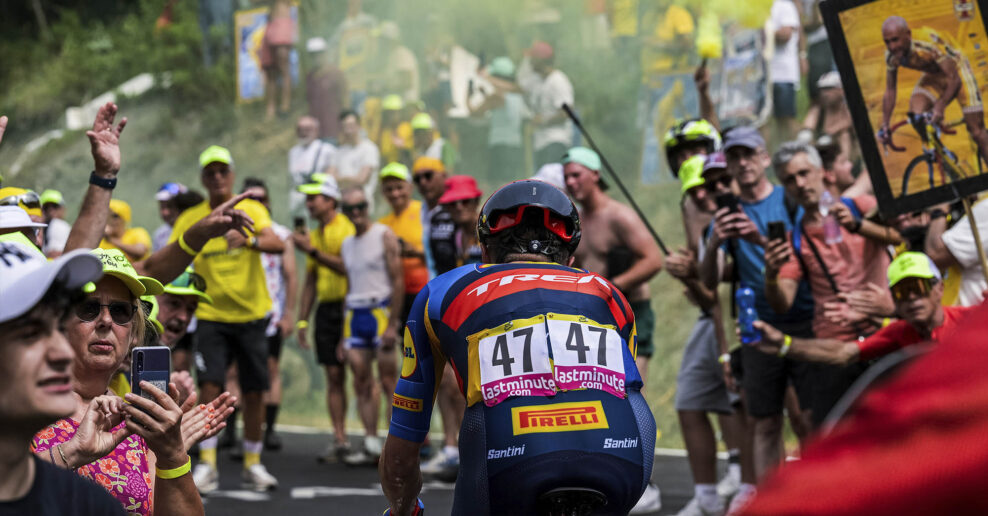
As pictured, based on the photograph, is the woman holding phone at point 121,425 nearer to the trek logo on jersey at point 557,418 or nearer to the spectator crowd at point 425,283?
the spectator crowd at point 425,283

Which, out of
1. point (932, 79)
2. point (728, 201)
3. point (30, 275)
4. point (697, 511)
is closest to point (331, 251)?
point (697, 511)

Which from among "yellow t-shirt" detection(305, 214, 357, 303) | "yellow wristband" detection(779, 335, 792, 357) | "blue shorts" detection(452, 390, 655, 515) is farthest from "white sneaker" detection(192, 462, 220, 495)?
"blue shorts" detection(452, 390, 655, 515)

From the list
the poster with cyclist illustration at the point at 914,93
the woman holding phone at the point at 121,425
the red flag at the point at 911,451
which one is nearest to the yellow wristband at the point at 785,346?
the poster with cyclist illustration at the point at 914,93

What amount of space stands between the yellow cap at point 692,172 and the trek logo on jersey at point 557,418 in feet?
14.5

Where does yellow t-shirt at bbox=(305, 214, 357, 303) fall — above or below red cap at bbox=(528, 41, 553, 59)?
below

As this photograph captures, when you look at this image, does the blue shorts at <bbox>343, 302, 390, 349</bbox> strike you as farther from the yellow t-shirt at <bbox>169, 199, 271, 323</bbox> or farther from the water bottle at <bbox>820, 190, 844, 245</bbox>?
the water bottle at <bbox>820, 190, 844, 245</bbox>

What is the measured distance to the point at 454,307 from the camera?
12.1 feet

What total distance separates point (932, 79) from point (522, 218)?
109 inches

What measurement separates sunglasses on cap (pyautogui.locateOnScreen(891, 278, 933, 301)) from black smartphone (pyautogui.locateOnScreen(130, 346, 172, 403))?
3.86 metres

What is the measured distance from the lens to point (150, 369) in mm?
2928

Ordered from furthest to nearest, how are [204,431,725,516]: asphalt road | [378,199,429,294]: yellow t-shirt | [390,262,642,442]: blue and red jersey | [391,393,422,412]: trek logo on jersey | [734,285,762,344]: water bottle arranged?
[378,199,429,294]: yellow t-shirt, [204,431,725,516]: asphalt road, [734,285,762,344]: water bottle, [391,393,422,412]: trek logo on jersey, [390,262,642,442]: blue and red jersey

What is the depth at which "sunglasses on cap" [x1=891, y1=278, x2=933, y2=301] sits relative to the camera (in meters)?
5.64

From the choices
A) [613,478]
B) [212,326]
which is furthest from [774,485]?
[212,326]

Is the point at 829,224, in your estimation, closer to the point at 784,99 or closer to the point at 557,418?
the point at 557,418
